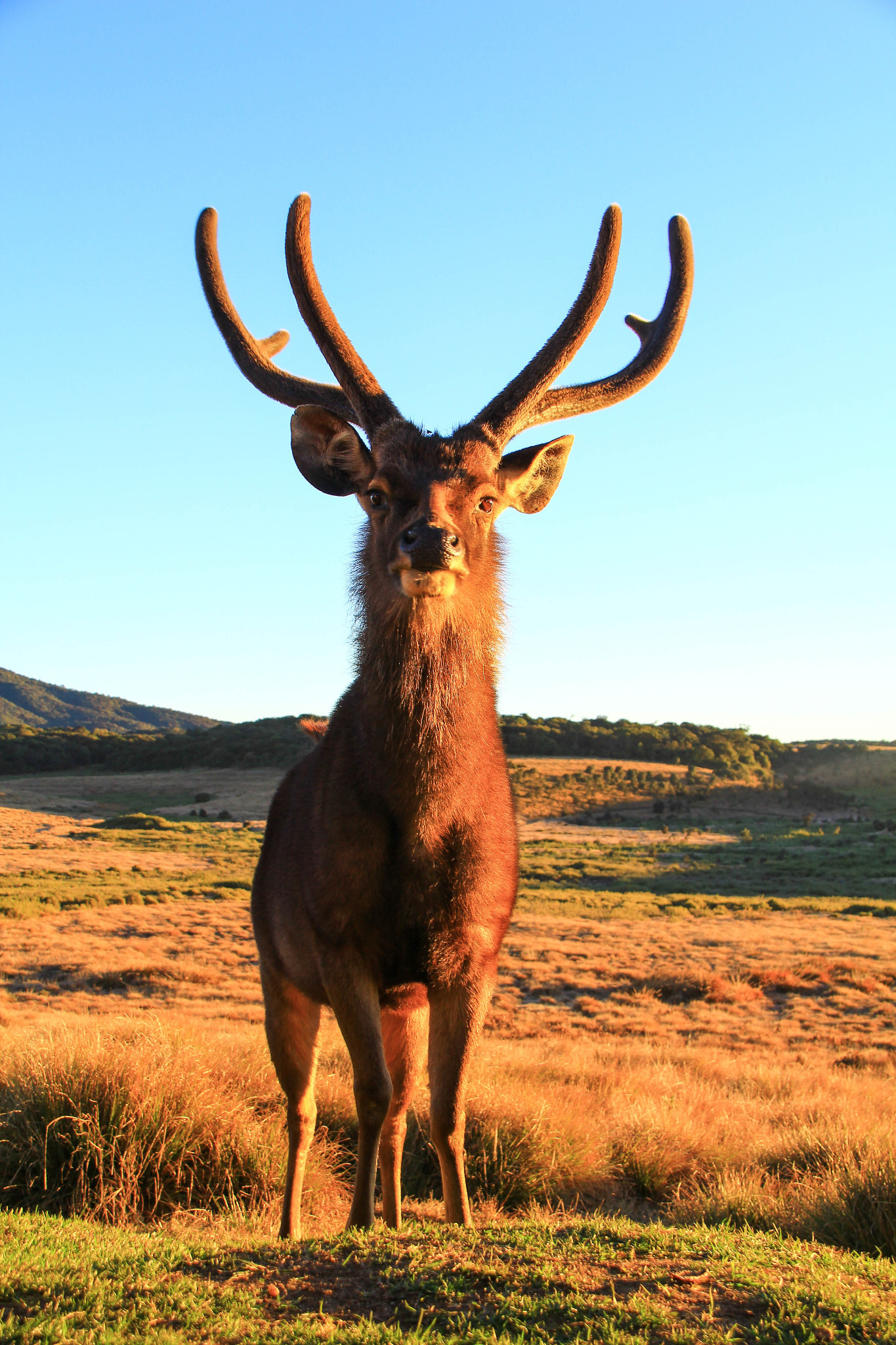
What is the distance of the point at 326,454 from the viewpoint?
5199 millimetres

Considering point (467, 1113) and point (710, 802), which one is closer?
point (467, 1113)

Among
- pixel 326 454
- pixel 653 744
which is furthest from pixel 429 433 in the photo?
pixel 653 744

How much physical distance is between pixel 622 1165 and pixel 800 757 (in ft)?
391

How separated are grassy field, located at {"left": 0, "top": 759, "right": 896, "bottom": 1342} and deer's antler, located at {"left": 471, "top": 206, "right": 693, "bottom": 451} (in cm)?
396

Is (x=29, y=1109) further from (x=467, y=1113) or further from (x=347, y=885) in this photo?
(x=347, y=885)

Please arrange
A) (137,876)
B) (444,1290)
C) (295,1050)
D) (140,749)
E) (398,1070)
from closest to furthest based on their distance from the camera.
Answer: (444,1290)
(398,1070)
(295,1050)
(137,876)
(140,749)

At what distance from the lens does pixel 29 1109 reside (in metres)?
7.11

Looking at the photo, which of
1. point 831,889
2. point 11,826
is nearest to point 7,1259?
Result: point 831,889

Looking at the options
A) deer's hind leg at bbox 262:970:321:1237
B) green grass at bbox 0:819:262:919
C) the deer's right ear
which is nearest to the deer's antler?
the deer's right ear

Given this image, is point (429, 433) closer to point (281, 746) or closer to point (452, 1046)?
point (452, 1046)

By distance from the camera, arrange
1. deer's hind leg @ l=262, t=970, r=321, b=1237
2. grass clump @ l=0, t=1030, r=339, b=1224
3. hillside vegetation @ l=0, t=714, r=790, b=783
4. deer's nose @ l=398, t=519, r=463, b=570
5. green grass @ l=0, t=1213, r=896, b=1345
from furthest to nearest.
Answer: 1. hillside vegetation @ l=0, t=714, r=790, b=783
2. grass clump @ l=0, t=1030, r=339, b=1224
3. deer's hind leg @ l=262, t=970, r=321, b=1237
4. deer's nose @ l=398, t=519, r=463, b=570
5. green grass @ l=0, t=1213, r=896, b=1345

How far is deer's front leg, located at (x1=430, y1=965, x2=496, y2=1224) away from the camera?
14.7 feet

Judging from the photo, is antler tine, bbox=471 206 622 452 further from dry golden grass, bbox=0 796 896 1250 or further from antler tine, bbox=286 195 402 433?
dry golden grass, bbox=0 796 896 1250

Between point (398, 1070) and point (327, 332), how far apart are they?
4.22m
